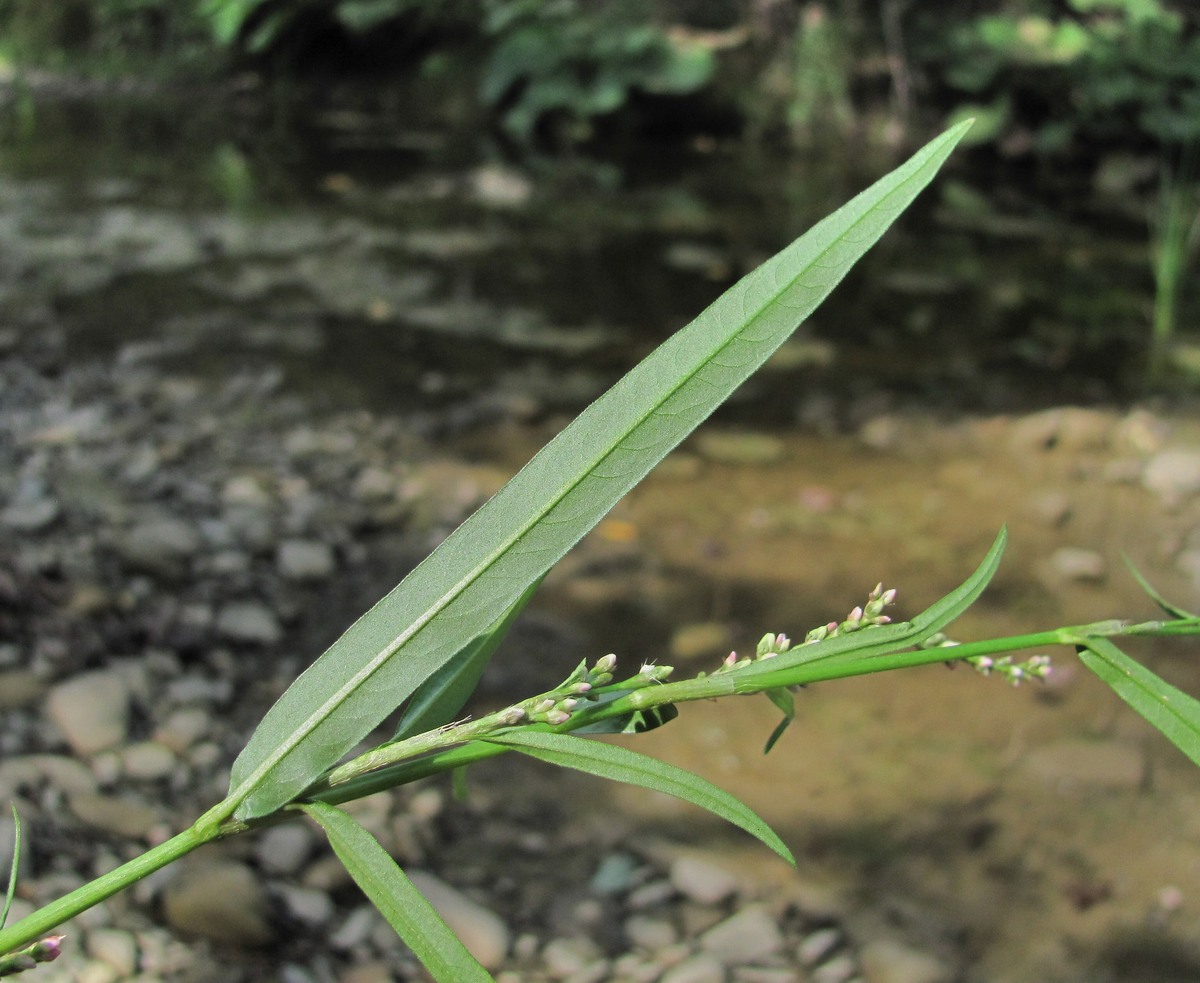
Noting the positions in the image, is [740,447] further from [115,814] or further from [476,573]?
[476,573]

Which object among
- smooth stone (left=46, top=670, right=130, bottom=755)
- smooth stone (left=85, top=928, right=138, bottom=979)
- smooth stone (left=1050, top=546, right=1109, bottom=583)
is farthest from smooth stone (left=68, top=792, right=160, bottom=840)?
smooth stone (left=1050, top=546, right=1109, bottom=583)

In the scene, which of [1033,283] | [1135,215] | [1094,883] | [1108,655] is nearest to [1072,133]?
[1135,215]

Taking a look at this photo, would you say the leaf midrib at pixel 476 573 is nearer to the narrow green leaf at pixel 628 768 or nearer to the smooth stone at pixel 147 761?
the narrow green leaf at pixel 628 768

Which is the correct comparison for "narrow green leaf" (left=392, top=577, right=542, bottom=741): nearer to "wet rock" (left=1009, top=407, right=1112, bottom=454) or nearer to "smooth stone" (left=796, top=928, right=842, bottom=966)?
"smooth stone" (left=796, top=928, right=842, bottom=966)

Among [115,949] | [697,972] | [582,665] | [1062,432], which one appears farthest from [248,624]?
[1062,432]

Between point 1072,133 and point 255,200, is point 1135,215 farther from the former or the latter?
point 255,200

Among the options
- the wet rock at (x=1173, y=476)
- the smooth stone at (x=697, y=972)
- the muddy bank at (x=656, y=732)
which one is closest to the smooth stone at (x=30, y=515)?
the muddy bank at (x=656, y=732)
